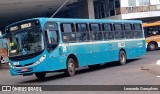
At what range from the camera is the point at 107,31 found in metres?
21.3

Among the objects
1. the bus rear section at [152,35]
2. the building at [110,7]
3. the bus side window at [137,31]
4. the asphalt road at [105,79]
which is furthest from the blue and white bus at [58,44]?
the building at [110,7]

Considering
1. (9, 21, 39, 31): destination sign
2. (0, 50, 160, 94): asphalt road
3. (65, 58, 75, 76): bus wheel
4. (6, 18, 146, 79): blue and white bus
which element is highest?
(9, 21, 39, 31): destination sign

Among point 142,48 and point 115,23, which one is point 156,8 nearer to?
point 142,48

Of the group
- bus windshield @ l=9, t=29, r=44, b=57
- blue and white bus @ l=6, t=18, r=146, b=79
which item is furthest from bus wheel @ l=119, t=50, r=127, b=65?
bus windshield @ l=9, t=29, r=44, b=57

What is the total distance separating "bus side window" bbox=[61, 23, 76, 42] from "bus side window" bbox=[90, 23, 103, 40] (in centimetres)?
191

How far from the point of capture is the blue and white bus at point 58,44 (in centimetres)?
1568

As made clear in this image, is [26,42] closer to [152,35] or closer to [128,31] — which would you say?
[128,31]

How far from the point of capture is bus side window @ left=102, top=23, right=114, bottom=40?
21047 millimetres

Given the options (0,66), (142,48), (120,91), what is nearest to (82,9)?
(0,66)

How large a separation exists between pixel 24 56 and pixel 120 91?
611cm

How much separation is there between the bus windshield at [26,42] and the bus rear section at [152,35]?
73.7 feet

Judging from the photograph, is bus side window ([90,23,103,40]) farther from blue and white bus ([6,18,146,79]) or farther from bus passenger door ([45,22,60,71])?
bus passenger door ([45,22,60,71])

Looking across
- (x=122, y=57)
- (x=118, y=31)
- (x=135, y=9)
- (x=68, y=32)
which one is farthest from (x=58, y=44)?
(x=135, y=9)

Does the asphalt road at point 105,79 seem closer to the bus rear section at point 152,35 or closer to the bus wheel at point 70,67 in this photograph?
the bus wheel at point 70,67
